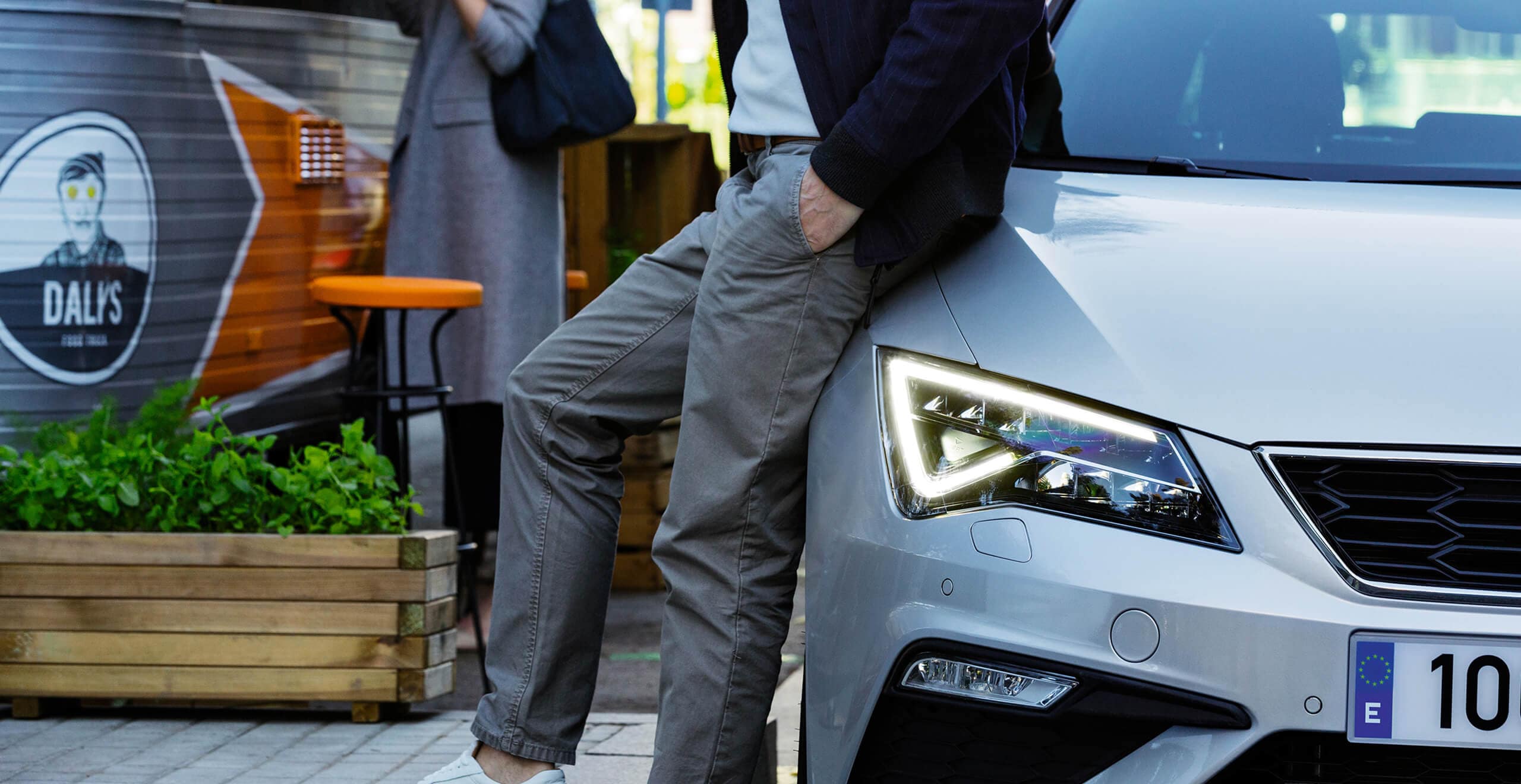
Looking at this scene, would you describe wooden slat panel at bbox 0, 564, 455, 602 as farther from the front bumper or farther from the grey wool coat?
the front bumper

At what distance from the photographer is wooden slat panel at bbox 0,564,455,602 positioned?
3379 mm

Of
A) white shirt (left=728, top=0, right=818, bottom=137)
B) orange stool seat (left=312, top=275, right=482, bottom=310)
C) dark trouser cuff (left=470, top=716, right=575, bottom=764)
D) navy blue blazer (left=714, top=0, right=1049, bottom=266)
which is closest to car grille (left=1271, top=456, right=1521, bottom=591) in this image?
navy blue blazer (left=714, top=0, right=1049, bottom=266)

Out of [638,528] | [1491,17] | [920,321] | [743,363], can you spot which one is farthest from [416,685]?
[1491,17]

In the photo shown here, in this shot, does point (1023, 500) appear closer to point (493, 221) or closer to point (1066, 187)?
point (1066, 187)

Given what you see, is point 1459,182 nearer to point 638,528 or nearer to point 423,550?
point 423,550

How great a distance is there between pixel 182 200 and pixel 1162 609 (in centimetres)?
325

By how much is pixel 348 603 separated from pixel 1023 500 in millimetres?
1838

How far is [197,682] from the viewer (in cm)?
342

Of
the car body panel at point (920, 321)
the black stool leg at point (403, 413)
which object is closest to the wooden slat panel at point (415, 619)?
the black stool leg at point (403, 413)

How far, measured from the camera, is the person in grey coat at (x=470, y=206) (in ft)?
14.9

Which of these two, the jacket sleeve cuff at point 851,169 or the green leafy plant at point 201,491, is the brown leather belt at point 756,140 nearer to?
the jacket sleeve cuff at point 851,169

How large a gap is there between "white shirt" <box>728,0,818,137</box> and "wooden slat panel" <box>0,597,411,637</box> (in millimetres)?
1405

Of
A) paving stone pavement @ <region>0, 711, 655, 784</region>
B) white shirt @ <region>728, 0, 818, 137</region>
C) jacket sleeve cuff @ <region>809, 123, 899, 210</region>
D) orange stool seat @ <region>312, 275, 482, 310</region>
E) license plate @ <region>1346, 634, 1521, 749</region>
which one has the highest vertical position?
white shirt @ <region>728, 0, 818, 137</region>

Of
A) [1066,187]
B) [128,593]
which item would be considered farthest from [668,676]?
[128,593]
